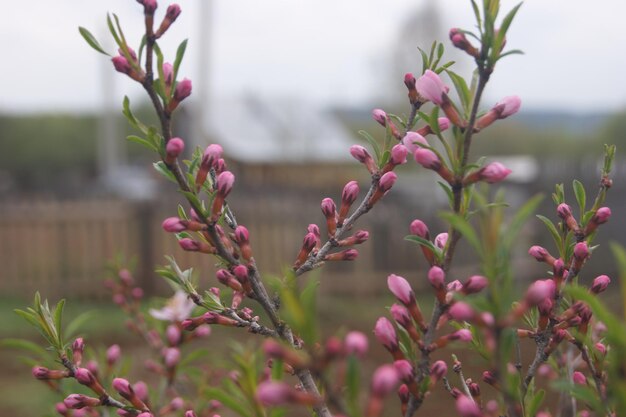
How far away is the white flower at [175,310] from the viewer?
1.76 metres

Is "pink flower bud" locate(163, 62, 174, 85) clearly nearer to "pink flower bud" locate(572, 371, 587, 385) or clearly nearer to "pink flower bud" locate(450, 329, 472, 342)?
"pink flower bud" locate(450, 329, 472, 342)

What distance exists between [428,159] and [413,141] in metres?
0.04

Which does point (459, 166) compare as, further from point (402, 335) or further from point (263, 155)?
point (263, 155)

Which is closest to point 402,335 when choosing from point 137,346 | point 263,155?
point 137,346

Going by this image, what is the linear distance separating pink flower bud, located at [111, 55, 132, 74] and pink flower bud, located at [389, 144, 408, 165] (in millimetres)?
408

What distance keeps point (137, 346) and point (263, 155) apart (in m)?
25.5

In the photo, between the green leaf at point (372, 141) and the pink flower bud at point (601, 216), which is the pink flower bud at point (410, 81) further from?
the pink flower bud at point (601, 216)

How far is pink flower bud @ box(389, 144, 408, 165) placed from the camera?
3.44 ft

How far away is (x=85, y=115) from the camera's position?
5481 cm

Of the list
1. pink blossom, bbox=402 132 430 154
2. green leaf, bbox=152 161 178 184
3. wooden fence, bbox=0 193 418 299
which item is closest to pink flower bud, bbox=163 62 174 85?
green leaf, bbox=152 161 178 184

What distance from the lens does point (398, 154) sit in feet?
3.48

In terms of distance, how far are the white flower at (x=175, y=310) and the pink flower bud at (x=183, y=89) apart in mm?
836

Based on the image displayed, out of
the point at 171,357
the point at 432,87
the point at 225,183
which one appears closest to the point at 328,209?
the point at 225,183

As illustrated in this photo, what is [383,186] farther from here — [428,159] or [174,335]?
[174,335]
